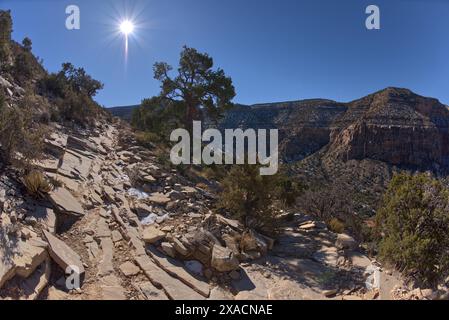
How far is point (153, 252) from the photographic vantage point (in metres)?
5.45

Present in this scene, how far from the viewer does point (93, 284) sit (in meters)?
4.42

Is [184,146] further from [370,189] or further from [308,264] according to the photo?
[370,189]

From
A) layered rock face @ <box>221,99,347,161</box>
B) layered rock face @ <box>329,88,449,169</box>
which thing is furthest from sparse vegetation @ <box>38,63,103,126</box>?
layered rock face @ <box>329,88,449,169</box>

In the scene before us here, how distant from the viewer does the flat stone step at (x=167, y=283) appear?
450cm

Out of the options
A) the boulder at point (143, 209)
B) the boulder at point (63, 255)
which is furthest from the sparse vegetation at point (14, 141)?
the boulder at point (143, 209)

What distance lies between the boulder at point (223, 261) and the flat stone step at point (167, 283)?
2.28ft

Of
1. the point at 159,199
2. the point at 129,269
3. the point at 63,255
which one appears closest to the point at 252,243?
the point at 129,269

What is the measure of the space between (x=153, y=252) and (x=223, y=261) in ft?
4.03

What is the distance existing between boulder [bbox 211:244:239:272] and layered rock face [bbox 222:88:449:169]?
5823 cm

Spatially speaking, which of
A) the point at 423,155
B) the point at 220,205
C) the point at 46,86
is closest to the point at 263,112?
the point at 423,155

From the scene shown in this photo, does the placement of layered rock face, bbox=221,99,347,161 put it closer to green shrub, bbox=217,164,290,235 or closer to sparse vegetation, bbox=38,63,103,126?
sparse vegetation, bbox=38,63,103,126

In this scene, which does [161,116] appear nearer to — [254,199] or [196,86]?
[196,86]

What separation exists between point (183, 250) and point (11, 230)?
2548 mm

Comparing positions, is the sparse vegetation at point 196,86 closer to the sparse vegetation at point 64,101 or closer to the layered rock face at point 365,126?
the sparse vegetation at point 64,101
